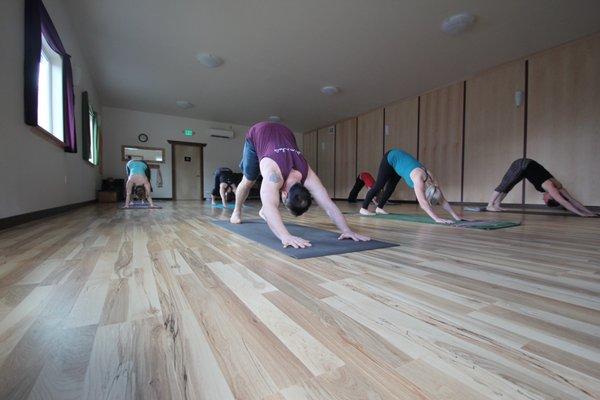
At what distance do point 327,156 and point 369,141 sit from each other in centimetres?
198

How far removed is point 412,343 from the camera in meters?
0.56

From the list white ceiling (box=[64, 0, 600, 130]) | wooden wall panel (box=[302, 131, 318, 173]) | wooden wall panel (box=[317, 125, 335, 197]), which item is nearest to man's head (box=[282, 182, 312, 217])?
white ceiling (box=[64, 0, 600, 130])

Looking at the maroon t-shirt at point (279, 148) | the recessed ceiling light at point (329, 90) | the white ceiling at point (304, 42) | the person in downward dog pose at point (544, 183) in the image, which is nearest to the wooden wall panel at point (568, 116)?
the white ceiling at point (304, 42)

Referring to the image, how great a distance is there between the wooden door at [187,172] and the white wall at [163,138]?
0.57 ft

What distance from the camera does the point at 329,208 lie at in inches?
68.1

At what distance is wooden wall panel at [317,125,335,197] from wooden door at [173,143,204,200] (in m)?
4.05

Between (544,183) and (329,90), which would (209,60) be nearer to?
(329,90)

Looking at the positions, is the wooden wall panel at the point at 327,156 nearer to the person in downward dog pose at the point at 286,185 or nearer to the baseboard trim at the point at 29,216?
the baseboard trim at the point at 29,216

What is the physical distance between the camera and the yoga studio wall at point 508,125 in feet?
13.7

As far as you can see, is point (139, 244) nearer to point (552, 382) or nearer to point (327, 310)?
point (327, 310)

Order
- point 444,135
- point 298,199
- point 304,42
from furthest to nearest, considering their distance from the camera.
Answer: point 444,135
point 304,42
point 298,199

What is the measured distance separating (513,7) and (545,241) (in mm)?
3473

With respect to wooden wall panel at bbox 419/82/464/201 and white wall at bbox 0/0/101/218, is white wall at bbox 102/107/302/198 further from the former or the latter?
wooden wall panel at bbox 419/82/464/201

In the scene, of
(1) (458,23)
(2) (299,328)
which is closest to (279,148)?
(2) (299,328)
